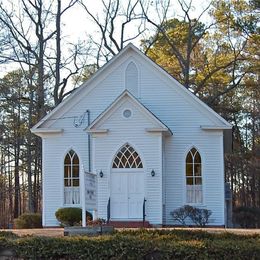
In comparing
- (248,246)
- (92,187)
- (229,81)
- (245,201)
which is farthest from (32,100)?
(248,246)

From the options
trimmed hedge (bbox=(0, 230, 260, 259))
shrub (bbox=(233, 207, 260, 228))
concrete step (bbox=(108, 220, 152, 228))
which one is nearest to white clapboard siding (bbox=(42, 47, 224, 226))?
concrete step (bbox=(108, 220, 152, 228))

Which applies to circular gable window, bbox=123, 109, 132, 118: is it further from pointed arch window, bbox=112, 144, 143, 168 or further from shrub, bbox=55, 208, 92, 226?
shrub, bbox=55, 208, 92, 226

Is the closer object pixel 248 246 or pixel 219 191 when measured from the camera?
pixel 248 246

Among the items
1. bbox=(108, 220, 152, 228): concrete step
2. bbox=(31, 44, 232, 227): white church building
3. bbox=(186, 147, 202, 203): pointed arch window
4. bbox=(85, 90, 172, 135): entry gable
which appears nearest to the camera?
bbox=(108, 220, 152, 228): concrete step

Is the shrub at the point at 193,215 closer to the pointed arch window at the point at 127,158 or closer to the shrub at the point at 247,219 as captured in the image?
the pointed arch window at the point at 127,158

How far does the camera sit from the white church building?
25234 mm

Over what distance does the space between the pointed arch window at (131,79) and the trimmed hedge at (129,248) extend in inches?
593

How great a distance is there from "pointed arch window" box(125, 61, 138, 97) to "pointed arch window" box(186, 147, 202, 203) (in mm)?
3684

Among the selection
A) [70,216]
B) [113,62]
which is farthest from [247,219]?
[70,216]

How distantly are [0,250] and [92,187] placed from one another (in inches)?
224

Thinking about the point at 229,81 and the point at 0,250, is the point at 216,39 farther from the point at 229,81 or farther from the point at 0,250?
the point at 0,250

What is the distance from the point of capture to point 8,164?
5347 centimetres

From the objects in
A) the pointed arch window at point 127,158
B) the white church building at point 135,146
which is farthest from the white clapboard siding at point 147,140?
the pointed arch window at point 127,158

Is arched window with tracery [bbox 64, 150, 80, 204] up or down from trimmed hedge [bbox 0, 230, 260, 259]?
up
